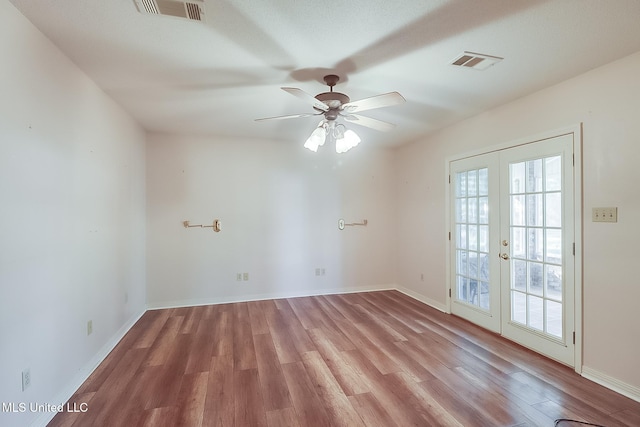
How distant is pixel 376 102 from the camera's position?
7.45 feet

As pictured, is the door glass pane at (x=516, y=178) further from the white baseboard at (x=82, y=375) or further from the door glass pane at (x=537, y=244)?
the white baseboard at (x=82, y=375)

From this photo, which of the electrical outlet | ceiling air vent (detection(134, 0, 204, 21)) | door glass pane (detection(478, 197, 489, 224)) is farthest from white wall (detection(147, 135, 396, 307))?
ceiling air vent (detection(134, 0, 204, 21))

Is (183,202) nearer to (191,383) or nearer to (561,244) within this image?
(191,383)

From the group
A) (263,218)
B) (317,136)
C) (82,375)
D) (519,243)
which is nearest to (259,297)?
(263,218)

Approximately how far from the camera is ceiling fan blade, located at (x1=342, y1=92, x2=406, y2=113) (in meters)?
2.14

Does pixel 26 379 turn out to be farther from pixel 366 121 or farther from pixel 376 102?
pixel 366 121

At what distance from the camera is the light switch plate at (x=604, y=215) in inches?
90.8

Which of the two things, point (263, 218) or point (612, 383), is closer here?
point (612, 383)

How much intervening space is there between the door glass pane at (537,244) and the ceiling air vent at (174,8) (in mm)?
3108

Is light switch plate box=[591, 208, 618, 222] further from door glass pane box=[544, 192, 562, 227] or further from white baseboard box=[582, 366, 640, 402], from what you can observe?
white baseboard box=[582, 366, 640, 402]

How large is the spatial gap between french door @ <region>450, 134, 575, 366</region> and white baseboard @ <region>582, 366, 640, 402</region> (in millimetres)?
171

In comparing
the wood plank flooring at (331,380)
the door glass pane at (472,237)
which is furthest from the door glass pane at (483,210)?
the wood plank flooring at (331,380)

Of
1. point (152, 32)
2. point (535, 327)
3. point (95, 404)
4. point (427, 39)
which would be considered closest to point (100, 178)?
point (152, 32)

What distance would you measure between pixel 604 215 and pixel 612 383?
4.25 ft
